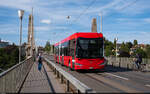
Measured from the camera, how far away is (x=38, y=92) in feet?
28.3

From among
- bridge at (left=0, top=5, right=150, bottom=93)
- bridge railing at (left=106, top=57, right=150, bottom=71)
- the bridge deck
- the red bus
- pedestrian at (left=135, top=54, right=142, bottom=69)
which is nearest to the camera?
bridge at (left=0, top=5, right=150, bottom=93)

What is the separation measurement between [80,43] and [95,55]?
1487 millimetres

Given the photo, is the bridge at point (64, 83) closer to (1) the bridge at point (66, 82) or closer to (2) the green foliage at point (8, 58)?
(1) the bridge at point (66, 82)

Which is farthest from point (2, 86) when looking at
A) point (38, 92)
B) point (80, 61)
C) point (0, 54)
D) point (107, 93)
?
point (0, 54)

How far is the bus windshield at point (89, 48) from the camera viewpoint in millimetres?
16656

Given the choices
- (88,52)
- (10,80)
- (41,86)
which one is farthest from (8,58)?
(10,80)

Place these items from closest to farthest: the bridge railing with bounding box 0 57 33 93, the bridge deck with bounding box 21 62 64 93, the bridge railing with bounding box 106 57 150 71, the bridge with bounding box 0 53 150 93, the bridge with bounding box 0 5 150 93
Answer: the bridge railing with bounding box 0 57 33 93 < the bridge with bounding box 0 53 150 93 < the bridge with bounding box 0 5 150 93 < the bridge deck with bounding box 21 62 64 93 < the bridge railing with bounding box 106 57 150 71

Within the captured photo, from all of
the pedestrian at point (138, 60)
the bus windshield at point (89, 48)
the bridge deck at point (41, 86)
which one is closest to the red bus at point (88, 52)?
the bus windshield at point (89, 48)

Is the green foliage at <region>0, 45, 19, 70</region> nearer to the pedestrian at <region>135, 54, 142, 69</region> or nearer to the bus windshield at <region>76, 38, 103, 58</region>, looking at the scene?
the pedestrian at <region>135, 54, 142, 69</region>

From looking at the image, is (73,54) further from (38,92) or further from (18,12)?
(38,92)

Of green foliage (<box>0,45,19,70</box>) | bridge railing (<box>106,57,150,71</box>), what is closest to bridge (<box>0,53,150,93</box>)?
bridge railing (<box>106,57,150,71</box>)

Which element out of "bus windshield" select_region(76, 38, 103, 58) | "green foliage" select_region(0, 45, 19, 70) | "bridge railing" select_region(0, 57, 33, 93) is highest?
"bus windshield" select_region(76, 38, 103, 58)

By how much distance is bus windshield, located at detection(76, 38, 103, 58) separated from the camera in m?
16.7

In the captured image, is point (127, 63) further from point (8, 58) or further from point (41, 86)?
point (8, 58)
